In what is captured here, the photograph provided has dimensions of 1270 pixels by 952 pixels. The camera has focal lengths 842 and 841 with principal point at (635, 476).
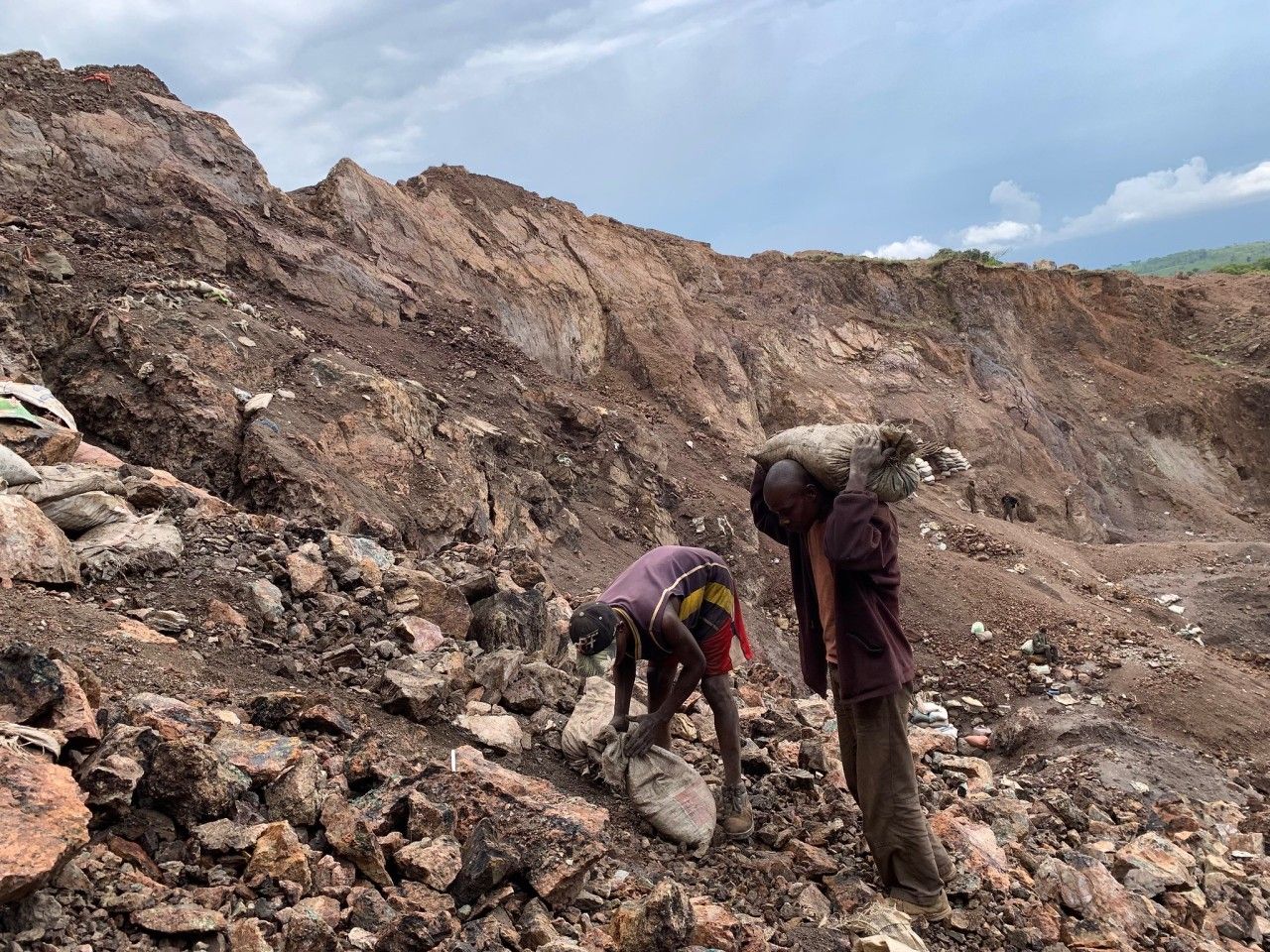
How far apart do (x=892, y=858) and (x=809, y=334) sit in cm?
1766

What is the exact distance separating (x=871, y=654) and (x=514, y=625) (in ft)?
8.53

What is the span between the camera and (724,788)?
11.7ft

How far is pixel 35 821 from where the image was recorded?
1.94m

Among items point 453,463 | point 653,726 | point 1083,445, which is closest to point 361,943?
point 653,726

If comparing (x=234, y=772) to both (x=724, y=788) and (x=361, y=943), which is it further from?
(x=724, y=788)

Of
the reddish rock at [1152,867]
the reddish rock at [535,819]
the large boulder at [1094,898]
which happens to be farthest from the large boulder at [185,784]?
the reddish rock at [1152,867]

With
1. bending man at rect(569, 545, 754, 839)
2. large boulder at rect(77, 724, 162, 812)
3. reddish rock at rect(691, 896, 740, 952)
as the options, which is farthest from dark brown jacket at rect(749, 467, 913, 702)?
large boulder at rect(77, 724, 162, 812)

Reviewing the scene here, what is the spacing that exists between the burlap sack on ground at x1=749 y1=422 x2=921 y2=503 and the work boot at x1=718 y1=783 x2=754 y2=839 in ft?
4.52

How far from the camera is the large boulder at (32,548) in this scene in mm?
3725

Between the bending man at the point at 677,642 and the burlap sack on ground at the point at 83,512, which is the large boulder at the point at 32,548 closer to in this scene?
the burlap sack on ground at the point at 83,512

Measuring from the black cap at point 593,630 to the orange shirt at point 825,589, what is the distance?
31.1 inches

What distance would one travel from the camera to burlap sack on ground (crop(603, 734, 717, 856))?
3.32 m

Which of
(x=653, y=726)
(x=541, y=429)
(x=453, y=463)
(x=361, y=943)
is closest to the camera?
(x=361, y=943)

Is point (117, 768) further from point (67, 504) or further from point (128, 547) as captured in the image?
point (67, 504)
